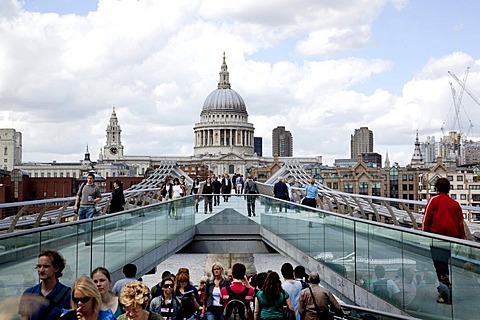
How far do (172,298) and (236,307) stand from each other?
69cm

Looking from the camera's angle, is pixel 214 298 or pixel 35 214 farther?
pixel 35 214

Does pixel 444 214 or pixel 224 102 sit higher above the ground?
pixel 224 102

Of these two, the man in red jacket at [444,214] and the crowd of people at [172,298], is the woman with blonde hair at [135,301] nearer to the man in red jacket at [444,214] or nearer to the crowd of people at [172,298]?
the crowd of people at [172,298]

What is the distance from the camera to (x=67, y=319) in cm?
471

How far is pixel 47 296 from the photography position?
533 centimetres

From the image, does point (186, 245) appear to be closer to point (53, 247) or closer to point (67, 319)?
point (53, 247)

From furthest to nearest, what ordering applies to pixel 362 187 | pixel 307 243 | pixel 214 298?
1. pixel 362 187
2. pixel 307 243
3. pixel 214 298

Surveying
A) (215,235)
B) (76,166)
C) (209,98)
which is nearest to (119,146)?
(76,166)

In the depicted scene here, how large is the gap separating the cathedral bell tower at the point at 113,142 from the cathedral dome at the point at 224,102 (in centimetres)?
2423

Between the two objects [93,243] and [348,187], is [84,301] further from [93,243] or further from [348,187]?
[348,187]

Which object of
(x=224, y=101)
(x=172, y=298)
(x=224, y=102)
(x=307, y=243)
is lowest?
A: (x=172, y=298)

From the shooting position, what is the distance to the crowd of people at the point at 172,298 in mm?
4910

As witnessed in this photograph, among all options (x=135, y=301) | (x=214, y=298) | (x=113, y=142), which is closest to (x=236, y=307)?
(x=214, y=298)

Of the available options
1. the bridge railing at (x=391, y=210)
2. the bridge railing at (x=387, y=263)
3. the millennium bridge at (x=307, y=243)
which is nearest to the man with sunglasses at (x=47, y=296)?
the millennium bridge at (x=307, y=243)
